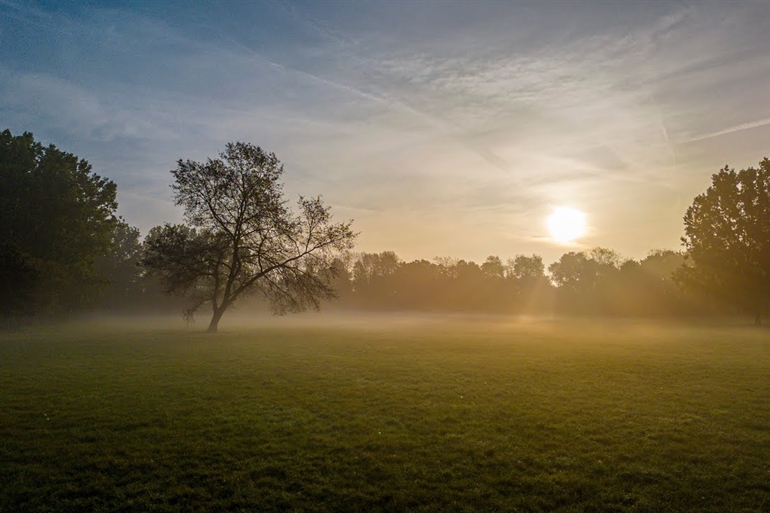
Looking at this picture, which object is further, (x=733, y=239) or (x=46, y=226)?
(x=733, y=239)

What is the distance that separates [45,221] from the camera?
42.8m

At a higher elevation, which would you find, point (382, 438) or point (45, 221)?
point (45, 221)

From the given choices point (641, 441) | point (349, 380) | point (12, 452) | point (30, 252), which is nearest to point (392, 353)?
point (349, 380)

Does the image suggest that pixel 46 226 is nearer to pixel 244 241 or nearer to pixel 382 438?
pixel 244 241

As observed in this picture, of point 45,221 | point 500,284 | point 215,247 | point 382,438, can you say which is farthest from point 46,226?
point 500,284

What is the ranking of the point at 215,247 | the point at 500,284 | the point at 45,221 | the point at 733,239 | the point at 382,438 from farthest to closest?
the point at 500,284, the point at 733,239, the point at 45,221, the point at 215,247, the point at 382,438

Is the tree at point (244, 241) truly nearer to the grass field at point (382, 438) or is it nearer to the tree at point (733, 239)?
the grass field at point (382, 438)

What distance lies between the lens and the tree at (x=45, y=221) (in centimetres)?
3919

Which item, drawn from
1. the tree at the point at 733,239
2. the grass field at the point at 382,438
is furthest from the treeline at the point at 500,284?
the grass field at the point at 382,438

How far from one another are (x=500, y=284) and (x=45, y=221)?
102629 millimetres

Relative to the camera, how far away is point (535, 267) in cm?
14800

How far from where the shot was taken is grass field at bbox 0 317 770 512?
22.4 ft

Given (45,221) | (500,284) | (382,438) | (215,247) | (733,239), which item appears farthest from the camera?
(500,284)

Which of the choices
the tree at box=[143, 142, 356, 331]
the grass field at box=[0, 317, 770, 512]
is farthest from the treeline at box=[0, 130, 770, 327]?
the grass field at box=[0, 317, 770, 512]
